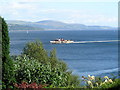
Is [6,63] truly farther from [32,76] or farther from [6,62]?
[32,76]

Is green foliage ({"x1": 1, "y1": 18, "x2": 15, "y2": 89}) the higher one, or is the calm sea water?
green foliage ({"x1": 1, "y1": 18, "x2": 15, "y2": 89})

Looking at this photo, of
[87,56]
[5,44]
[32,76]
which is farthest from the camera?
[87,56]

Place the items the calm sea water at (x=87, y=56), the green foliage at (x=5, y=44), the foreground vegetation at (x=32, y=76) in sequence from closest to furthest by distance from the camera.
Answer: the foreground vegetation at (x=32, y=76)
the green foliage at (x=5, y=44)
the calm sea water at (x=87, y=56)

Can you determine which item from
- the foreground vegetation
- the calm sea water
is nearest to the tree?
the foreground vegetation

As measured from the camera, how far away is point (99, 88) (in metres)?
5.81

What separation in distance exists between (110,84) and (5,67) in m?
2.52

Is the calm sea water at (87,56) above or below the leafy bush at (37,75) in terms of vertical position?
below

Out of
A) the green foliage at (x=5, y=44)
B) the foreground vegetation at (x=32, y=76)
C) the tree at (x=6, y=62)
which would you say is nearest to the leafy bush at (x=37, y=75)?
the foreground vegetation at (x=32, y=76)

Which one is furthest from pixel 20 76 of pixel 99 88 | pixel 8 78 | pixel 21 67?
pixel 99 88

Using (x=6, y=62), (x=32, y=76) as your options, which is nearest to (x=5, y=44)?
(x=6, y=62)

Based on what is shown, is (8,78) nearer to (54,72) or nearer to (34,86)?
(34,86)

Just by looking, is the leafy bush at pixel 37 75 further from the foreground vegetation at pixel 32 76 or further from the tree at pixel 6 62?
the tree at pixel 6 62

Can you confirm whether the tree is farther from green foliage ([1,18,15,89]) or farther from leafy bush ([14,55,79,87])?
leafy bush ([14,55,79,87])

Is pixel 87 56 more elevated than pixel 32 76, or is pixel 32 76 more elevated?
pixel 32 76
